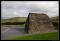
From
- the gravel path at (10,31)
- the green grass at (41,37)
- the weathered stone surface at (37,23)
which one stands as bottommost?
the green grass at (41,37)

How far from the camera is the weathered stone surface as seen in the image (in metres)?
6.15

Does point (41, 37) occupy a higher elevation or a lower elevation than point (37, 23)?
lower

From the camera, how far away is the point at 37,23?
620 centimetres

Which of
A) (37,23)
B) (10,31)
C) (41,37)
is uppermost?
(37,23)

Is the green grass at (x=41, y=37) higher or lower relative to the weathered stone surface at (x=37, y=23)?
lower

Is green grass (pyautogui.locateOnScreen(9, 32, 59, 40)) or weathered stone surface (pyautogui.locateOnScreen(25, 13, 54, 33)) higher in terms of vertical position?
weathered stone surface (pyautogui.locateOnScreen(25, 13, 54, 33))

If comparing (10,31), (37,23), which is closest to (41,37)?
(37,23)

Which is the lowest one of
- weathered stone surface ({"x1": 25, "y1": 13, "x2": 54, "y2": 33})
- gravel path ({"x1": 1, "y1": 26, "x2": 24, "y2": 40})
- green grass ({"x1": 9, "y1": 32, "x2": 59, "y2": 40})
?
green grass ({"x1": 9, "y1": 32, "x2": 59, "y2": 40})

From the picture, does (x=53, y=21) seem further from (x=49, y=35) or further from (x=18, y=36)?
(x=18, y=36)

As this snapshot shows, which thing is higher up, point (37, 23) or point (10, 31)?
point (37, 23)

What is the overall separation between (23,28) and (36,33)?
1.48ft

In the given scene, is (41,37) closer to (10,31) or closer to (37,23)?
(37,23)

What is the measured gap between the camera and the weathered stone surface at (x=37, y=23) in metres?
6.15

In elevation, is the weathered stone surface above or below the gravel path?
above
